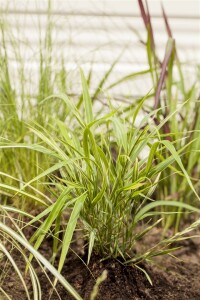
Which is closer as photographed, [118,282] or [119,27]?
[118,282]

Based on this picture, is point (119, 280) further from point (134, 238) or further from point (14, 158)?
point (14, 158)

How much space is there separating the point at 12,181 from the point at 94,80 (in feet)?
4.23

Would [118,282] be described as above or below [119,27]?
below

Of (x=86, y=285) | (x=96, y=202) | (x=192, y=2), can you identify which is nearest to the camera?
(x=96, y=202)

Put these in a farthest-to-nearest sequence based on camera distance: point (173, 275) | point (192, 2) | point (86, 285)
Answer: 1. point (192, 2)
2. point (173, 275)
3. point (86, 285)

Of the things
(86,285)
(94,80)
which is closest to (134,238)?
(86,285)

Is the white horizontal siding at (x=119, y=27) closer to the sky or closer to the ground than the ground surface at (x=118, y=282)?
closer to the sky

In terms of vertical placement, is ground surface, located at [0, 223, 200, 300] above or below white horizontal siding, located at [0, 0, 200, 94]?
below

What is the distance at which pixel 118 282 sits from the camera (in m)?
1.57

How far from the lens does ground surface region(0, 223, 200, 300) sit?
5.12ft

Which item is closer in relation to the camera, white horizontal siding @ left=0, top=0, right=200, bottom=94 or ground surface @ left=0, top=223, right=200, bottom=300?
ground surface @ left=0, top=223, right=200, bottom=300

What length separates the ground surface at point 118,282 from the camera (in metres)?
1.56

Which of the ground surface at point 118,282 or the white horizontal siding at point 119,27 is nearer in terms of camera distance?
the ground surface at point 118,282

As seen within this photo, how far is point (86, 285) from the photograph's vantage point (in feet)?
5.15
